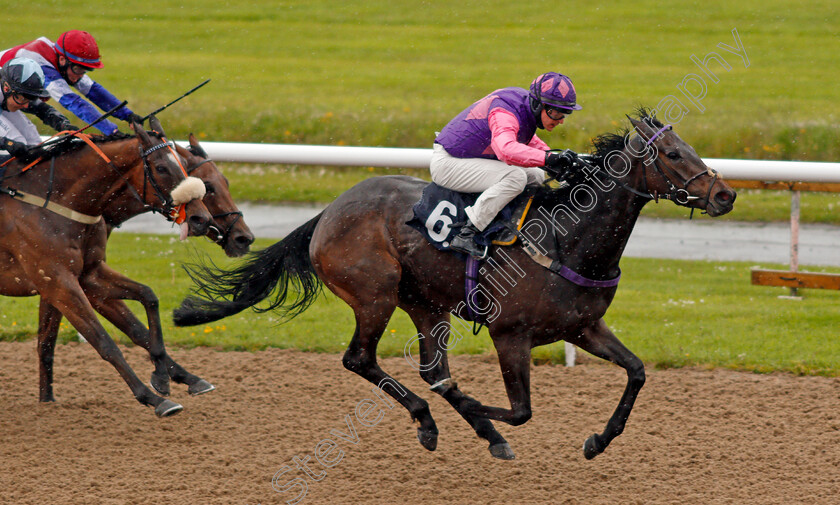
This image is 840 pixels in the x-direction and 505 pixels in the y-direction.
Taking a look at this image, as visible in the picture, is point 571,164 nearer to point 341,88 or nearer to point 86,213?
point 86,213

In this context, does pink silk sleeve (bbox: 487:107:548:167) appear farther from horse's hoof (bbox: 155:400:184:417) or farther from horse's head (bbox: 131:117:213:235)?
horse's hoof (bbox: 155:400:184:417)

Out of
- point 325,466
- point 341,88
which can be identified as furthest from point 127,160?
point 341,88

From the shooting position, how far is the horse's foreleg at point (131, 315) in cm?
517

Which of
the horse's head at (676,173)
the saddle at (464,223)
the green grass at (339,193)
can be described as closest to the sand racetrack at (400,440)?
the saddle at (464,223)

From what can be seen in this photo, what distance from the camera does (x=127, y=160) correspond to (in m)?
4.95

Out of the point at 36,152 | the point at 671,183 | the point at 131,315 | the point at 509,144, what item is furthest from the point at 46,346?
the point at 671,183

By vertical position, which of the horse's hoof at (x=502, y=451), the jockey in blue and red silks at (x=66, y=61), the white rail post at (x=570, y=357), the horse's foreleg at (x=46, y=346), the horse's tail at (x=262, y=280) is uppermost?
the jockey in blue and red silks at (x=66, y=61)

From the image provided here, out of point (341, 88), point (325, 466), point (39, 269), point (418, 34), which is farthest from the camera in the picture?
point (418, 34)

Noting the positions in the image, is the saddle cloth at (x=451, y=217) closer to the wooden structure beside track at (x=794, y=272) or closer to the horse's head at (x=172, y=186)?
the horse's head at (x=172, y=186)

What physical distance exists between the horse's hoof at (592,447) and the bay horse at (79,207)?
2.08 m

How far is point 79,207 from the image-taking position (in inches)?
196

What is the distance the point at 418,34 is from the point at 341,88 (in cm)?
407

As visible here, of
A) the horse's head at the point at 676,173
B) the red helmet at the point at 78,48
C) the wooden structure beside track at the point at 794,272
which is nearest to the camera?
the horse's head at the point at 676,173

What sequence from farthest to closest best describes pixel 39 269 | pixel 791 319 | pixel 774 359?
1. pixel 791 319
2. pixel 774 359
3. pixel 39 269
